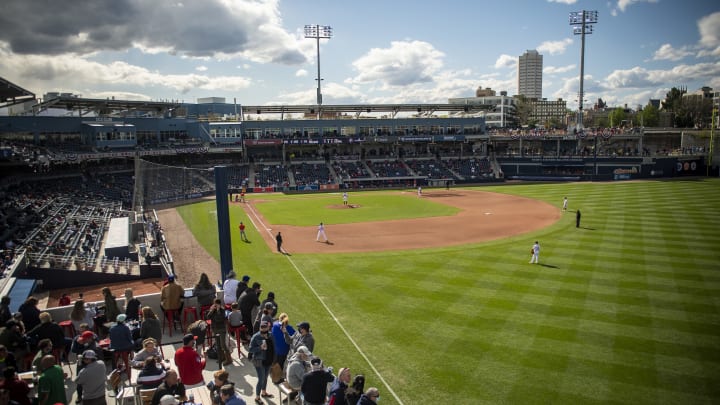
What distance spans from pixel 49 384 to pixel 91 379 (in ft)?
Answer: 1.81

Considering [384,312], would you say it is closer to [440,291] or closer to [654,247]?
[440,291]

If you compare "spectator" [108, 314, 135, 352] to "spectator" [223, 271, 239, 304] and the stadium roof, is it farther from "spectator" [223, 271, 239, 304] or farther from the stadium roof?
the stadium roof

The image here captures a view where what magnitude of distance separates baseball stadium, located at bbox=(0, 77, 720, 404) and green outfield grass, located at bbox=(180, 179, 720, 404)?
6 cm

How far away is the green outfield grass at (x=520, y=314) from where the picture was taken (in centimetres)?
1030

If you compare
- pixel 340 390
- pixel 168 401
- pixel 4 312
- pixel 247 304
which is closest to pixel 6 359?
pixel 4 312

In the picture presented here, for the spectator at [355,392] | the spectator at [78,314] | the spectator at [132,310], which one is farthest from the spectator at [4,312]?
the spectator at [355,392]

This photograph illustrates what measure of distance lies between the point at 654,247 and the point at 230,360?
923 inches

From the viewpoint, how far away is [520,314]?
562 inches

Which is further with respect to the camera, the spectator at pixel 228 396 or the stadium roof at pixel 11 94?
the stadium roof at pixel 11 94

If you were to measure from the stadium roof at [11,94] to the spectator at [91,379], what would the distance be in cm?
2704

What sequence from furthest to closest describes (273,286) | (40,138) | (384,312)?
(40,138) < (273,286) < (384,312)

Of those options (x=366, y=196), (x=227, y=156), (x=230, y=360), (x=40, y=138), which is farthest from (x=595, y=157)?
(x=40, y=138)

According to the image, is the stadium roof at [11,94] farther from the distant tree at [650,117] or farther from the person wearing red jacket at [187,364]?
the distant tree at [650,117]

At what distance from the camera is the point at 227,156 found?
64.4m
